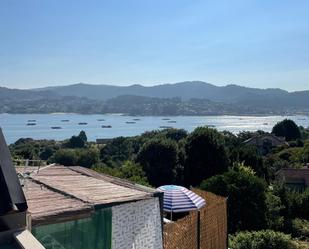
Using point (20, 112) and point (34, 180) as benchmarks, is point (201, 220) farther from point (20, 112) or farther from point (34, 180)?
point (20, 112)

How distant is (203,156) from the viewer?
28.8 metres

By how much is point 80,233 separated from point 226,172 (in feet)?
40.4

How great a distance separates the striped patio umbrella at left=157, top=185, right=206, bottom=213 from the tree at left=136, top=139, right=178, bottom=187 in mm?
19424

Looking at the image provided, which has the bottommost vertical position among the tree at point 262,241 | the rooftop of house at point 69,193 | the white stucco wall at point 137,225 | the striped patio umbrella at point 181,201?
the tree at point 262,241

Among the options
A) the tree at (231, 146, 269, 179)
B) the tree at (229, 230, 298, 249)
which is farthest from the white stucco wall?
the tree at (231, 146, 269, 179)

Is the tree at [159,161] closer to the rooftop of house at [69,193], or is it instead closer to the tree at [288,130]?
the rooftop of house at [69,193]

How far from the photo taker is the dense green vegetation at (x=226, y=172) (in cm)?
1398

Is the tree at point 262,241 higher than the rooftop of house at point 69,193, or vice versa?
the rooftop of house at point 69,193

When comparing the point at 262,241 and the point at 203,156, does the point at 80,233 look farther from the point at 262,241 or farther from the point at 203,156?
the point at 203,156

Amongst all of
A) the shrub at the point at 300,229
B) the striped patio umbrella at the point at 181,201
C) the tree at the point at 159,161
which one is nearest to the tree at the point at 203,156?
the tree at the point at 159,161

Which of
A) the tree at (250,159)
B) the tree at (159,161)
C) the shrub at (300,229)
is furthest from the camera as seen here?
the tree at (250,159)

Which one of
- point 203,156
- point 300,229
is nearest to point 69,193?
point 300,229

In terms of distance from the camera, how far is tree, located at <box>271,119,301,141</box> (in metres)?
78.1

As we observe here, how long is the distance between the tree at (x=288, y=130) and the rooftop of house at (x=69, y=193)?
75304 millimetres
